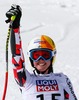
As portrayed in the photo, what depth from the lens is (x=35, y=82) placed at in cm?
470

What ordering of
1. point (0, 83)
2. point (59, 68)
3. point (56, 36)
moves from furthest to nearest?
point (56, 36) → point (59, 68) → point (0, 83)

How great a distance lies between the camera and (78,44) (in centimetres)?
1306

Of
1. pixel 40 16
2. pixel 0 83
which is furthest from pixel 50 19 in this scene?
pixel 0 83

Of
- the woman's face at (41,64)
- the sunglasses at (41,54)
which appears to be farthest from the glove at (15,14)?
the woman's face at (41,64)

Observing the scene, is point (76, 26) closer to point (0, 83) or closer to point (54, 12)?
point (54, 12)

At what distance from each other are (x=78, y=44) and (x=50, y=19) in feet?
10.1

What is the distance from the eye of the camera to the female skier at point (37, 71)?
4.52 metres

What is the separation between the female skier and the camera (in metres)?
4.52

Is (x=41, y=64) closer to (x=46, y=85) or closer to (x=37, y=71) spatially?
(x=37, y=71)

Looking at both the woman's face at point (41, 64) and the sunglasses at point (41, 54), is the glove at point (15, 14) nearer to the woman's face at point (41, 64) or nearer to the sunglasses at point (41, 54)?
the sunglasses at point (41, 54)

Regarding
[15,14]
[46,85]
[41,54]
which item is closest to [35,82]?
[46,85]

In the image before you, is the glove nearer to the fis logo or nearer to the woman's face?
the woman's face

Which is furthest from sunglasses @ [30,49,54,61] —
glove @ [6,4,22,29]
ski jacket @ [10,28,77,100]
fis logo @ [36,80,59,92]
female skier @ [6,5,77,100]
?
glove @ [6,4,22,29]

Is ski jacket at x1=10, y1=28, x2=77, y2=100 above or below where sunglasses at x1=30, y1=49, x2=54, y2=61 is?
below
